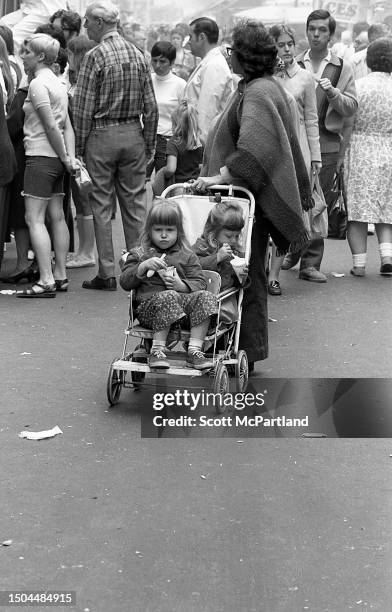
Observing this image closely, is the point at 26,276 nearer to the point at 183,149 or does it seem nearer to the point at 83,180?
the point at 83,180

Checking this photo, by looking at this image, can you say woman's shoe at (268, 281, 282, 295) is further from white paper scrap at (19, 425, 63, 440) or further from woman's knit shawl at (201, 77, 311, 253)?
white paper scrap at (19, 425, 63, 440)

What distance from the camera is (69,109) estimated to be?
1036cm

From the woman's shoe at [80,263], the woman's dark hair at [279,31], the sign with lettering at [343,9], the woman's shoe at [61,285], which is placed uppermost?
the woman's dark hair at [279,31]

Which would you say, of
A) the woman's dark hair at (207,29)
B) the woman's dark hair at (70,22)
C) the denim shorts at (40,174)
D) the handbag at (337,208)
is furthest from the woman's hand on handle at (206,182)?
the woman's dark hair at (70,22)

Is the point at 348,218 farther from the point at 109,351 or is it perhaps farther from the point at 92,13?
the point at 109,351

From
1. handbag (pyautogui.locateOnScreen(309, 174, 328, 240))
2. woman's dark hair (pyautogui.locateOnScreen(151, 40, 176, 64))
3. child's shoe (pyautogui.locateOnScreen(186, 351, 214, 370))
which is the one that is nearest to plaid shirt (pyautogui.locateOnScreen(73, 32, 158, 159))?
handbag (pyautogui.locateOnScreen(309, 174, 328, 240))

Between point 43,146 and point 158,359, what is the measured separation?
3632 mm

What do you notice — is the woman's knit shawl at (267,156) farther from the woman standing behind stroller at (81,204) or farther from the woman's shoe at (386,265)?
the woman's shoe at (386,265)

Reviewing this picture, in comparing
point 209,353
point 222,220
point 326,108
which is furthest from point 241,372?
point 326,108

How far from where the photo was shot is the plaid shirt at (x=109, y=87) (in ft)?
32.3

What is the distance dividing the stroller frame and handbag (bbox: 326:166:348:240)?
13.6ft

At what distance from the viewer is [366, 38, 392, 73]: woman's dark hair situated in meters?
11.4

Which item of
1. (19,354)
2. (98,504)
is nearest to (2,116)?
(19,354)

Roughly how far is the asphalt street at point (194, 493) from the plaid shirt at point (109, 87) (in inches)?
81.6
